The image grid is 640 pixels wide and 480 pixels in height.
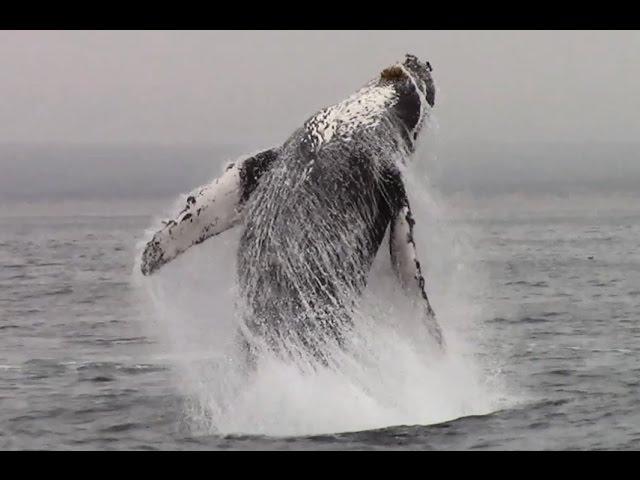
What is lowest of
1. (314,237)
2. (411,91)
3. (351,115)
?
(314,237)

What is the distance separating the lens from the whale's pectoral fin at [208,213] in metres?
14.1

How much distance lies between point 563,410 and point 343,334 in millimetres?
2358

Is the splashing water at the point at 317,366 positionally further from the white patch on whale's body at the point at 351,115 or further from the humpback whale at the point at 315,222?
the white patch on whale's body at the point at 351,115

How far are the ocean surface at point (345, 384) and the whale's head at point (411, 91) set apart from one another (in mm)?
1232

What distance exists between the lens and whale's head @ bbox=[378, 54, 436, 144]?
1447 cm

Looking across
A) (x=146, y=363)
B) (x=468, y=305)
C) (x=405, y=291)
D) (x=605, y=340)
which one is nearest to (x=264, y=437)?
(x=405, y=291)

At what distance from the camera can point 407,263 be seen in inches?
535

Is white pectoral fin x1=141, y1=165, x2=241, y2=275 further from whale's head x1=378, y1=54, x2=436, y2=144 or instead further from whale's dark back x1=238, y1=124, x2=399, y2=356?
whale's head x1=378, y1=54, x2=436, y2=144

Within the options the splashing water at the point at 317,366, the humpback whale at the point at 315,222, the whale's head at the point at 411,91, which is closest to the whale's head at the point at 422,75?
the whale's head at the point at 411,91

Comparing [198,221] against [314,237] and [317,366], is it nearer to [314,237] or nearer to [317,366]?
[314,237]

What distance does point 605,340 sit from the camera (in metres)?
18.0

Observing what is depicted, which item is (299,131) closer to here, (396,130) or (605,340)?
(396,130)

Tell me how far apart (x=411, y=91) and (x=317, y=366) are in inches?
130

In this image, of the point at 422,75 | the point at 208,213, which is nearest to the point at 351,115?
the point at 422,75
